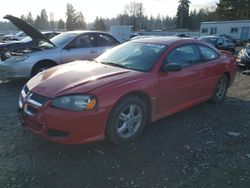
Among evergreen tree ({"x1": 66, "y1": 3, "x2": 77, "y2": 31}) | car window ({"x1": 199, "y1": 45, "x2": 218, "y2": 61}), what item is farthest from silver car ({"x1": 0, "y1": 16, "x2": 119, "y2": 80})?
evergreen tree ({"x1": 66, "y1": 3, "x2": 77, "y2": 31})

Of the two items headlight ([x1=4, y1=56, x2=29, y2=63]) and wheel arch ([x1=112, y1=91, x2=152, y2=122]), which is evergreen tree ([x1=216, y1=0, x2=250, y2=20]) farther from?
wheel arch ([x1=112, y1=91, x2=152, y2=122])

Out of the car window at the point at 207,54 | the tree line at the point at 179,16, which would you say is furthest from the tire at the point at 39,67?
the tree line at the point at 179,16

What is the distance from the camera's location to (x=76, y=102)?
3568 mm

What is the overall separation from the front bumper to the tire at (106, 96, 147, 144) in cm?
15

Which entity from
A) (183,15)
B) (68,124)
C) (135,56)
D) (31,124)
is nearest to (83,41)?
(135,56)

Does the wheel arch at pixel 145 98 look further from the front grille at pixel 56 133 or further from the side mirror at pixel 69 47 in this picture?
the side mirror at pixel 69 47

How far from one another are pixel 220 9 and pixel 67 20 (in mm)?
36207

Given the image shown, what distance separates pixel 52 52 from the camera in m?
7.90

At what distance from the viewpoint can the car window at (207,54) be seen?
564 cm

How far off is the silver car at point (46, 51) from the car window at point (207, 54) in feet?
12.4

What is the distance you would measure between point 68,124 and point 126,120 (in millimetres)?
938

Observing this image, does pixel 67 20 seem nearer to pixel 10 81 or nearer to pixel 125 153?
pixel 10 81

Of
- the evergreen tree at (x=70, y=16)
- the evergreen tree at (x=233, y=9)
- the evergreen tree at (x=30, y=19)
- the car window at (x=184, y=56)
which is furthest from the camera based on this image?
the evergreen tree at (x=30, y=19)

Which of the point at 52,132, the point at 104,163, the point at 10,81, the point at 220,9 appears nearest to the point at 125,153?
the point at 104,163
